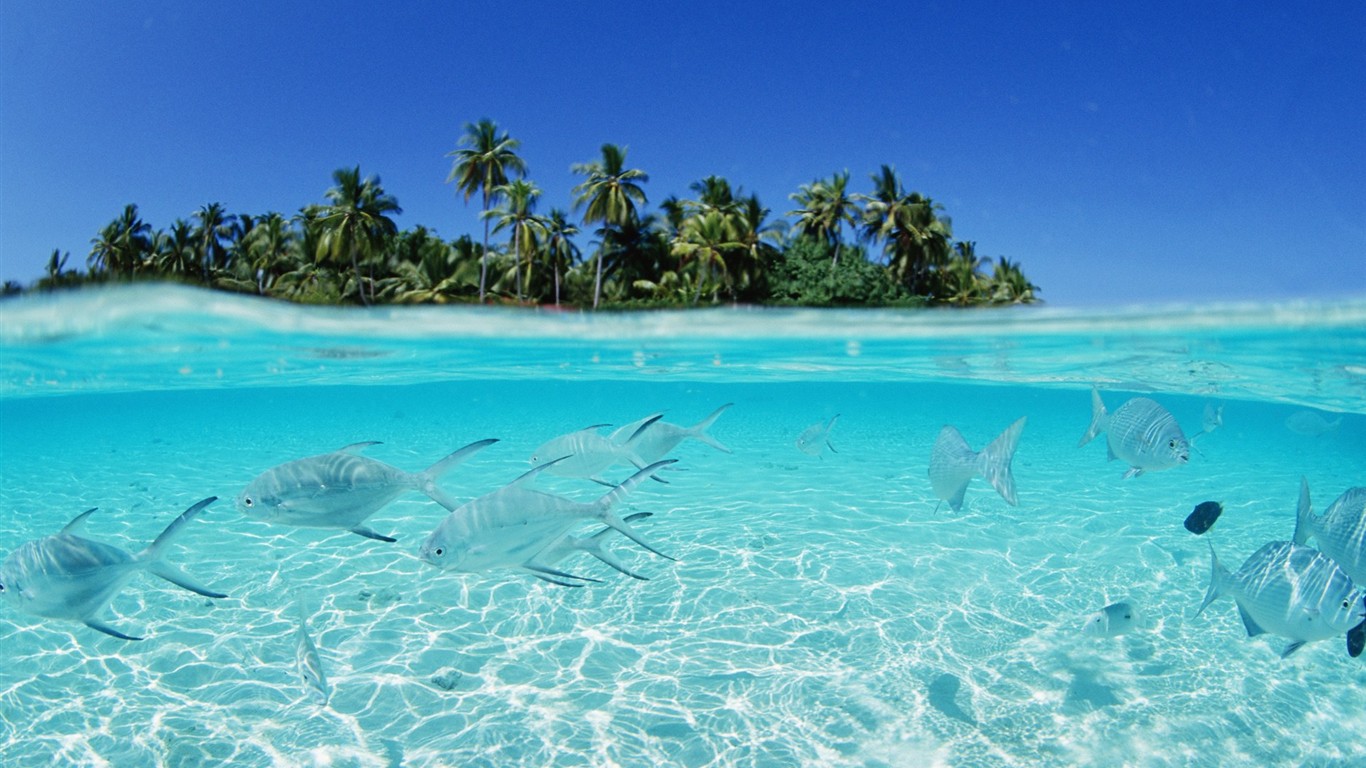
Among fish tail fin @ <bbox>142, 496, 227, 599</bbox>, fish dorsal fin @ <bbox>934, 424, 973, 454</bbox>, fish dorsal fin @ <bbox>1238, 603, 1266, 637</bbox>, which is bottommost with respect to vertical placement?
fish dorsal fin @ <bbox>1238, 603, 1266, 637</bbox>

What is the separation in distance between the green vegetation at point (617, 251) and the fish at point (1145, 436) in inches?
1677

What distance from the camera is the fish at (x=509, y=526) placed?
12.9 ft

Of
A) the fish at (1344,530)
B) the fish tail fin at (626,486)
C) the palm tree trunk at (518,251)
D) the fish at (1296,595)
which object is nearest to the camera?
the fish tail fin at (626,486)

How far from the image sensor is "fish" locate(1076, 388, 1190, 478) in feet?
18.9

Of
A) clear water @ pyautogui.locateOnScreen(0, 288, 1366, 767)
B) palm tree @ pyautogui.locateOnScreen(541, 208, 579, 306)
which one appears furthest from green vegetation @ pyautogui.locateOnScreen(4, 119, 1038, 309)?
clear water @ pyautogui.locateOnScreen(0, 288, 1366, 767)

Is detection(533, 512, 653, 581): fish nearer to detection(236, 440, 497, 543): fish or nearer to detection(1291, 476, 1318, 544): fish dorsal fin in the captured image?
detection(236, 440, 497, 543): fish

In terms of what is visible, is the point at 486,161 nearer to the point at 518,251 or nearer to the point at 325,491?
the point at 518,251

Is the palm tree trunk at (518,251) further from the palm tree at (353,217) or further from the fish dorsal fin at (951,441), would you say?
the fish dorsal fin at (951,441)

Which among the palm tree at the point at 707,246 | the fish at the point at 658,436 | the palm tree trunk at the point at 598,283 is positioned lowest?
the fish at the point at 658,436

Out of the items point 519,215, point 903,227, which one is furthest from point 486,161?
point 903,227

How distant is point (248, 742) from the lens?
234 inches

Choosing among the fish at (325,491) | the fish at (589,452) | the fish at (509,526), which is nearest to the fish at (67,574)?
the fish at (325,491)

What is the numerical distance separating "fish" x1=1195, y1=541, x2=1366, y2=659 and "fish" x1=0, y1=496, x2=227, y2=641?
635cm

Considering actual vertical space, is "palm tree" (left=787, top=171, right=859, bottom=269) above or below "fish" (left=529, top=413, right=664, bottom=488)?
above
